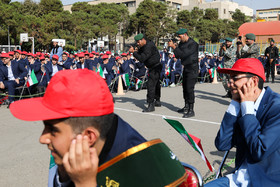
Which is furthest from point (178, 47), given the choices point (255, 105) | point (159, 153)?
point (159, 153)

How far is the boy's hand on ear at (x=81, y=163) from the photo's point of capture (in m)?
1.24

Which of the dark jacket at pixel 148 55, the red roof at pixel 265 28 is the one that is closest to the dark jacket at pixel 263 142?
the dark jacket at pixel 148 55

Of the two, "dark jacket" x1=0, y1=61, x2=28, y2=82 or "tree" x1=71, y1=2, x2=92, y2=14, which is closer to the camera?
"dark jacket" x1=0, y1=61, x2=28, y2=82

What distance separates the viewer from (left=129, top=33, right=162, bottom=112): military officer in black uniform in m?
7.85

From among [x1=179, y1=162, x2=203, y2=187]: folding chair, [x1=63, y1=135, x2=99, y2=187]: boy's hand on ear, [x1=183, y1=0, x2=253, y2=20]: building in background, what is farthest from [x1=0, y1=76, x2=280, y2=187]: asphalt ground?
[x1=183, y1=0, x2=253, y2=20]: building in background

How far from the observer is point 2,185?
3881 millimetres

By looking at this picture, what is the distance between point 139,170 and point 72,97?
0.42 m

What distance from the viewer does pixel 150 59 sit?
26.5ft

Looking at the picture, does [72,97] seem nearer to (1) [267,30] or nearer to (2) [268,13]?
(1) [267,30]

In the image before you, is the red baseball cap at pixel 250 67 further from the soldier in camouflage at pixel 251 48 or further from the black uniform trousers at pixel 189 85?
the soldier in camouflage at pixel 251 48

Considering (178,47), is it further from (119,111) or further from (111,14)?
(111,14)

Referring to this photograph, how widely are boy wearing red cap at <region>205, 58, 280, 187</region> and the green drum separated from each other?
0.92 m

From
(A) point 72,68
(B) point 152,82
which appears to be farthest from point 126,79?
(B) point 152,82

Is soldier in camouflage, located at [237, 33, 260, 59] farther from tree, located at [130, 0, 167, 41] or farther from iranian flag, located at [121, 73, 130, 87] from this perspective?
tree, located at [130, 0, 167, 41]
